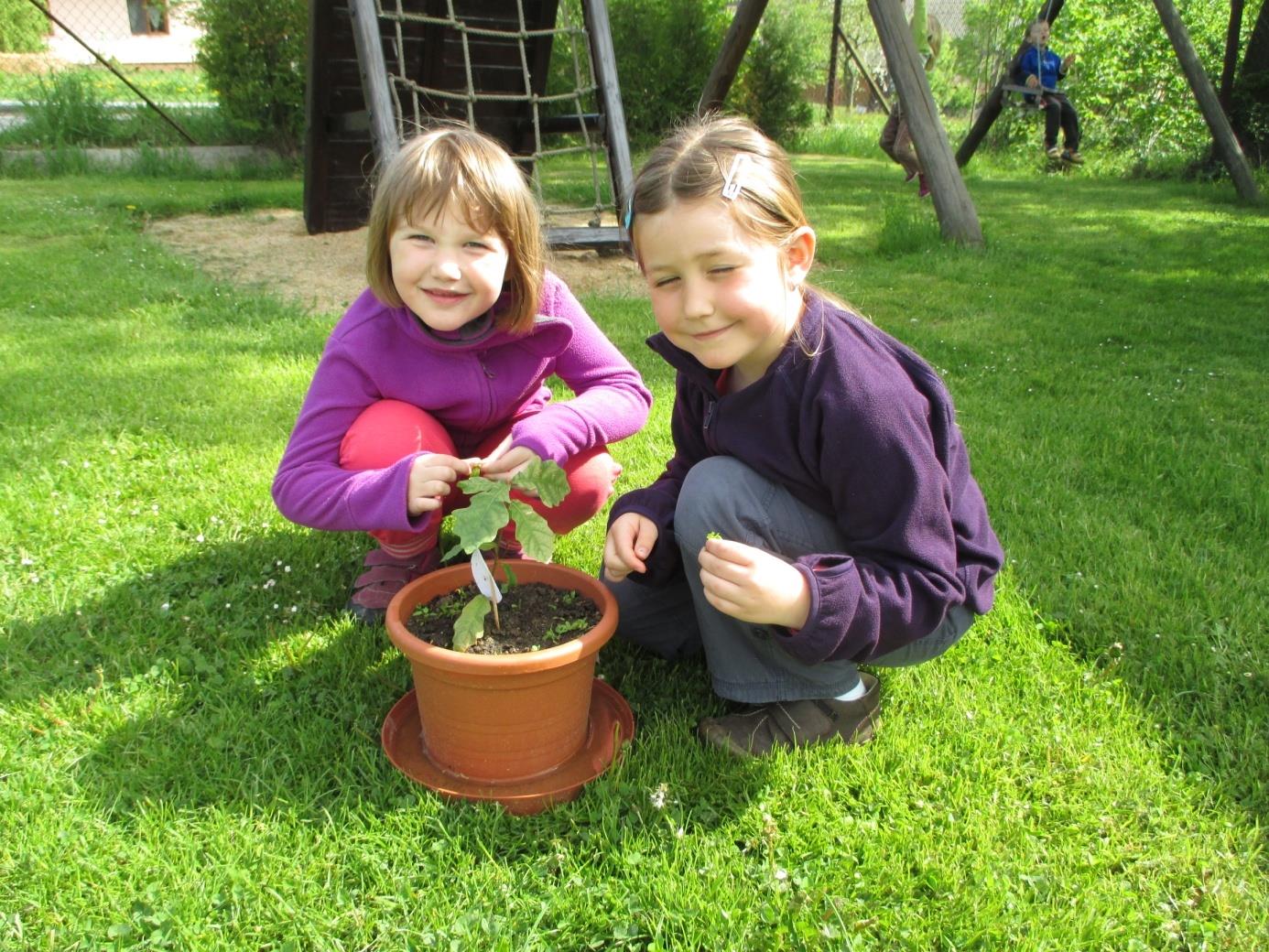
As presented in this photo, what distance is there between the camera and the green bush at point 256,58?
28.7 feet

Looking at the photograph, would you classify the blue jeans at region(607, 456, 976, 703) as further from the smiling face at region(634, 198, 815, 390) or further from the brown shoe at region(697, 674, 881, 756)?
the smiling face at region(634, 198, 815, 390)

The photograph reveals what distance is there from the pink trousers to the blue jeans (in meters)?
0.36

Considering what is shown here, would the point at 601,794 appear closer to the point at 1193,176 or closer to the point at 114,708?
the point at 114,708

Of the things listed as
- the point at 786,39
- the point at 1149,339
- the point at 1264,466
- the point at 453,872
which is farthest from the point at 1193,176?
the point at 453,872

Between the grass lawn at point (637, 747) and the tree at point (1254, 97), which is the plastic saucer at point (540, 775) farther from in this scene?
the tree at point (1254, 97)

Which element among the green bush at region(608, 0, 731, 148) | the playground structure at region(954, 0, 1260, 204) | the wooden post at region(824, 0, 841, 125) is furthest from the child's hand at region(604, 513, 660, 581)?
the wooden post at region(824, 0, 841, 125)

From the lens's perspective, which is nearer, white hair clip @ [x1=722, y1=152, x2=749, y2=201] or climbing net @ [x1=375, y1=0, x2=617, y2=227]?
white hair clip @ [x1=722, y1=152, x2=749, y2=201]

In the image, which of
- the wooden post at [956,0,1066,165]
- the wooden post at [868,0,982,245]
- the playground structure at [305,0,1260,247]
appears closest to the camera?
the playground structure at [305,0,1260,247]

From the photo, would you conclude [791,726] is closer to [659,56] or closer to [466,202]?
[466,202]

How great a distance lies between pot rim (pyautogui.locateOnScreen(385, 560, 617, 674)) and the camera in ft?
5.12

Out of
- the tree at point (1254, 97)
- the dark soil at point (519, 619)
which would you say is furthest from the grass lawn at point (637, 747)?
the tree at point (1254, 97)

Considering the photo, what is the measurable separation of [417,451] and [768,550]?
0.78 metres

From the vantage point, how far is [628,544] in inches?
72.9

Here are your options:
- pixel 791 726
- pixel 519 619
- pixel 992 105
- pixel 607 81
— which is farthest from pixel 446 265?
pixel 992 105
